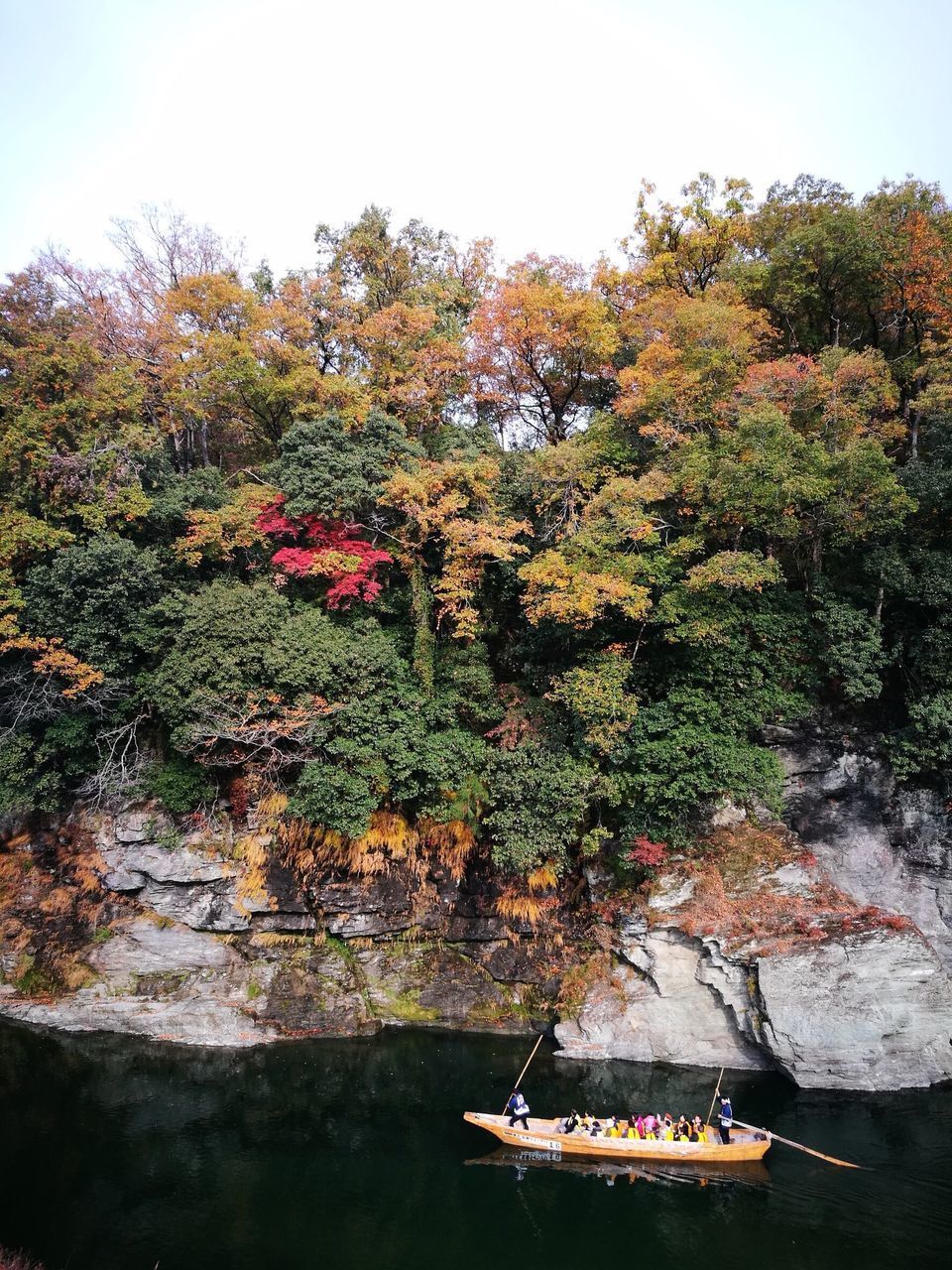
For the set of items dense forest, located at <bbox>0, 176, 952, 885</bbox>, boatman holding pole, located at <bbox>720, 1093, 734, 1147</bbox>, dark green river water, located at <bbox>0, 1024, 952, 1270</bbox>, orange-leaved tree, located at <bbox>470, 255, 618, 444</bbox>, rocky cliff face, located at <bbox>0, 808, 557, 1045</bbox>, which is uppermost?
orange-leaved tree, located at <bbox>470, 255, 618, 444</bbox>

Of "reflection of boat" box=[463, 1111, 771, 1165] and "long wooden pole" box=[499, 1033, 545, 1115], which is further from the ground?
"long wooden pole" box=[499, 1033, 545, 1115]

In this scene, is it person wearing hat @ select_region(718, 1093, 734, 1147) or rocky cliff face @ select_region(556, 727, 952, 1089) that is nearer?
person wearing hat @ select_region(718, 1093, 734, 1147)

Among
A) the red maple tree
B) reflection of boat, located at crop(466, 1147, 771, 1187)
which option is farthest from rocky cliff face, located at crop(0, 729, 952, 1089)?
the red maple tree

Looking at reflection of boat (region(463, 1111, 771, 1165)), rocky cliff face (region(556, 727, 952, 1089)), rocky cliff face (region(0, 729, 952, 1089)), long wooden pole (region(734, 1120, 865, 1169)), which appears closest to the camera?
long wooden pole (region(734, 1120, 865, 1169))

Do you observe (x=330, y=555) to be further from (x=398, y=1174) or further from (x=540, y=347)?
(x=398, y=1174)

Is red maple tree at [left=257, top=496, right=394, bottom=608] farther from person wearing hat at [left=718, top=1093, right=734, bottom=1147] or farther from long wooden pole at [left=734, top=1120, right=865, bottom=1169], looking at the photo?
long wooden pole at [left=734, top=1120, right=865, bottom=1169]

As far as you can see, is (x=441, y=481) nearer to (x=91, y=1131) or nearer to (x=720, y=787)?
(x=720, y=787)

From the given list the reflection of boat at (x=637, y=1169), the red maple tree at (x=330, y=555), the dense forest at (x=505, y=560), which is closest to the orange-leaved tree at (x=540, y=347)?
the dense forest at (x=505, y=560)
